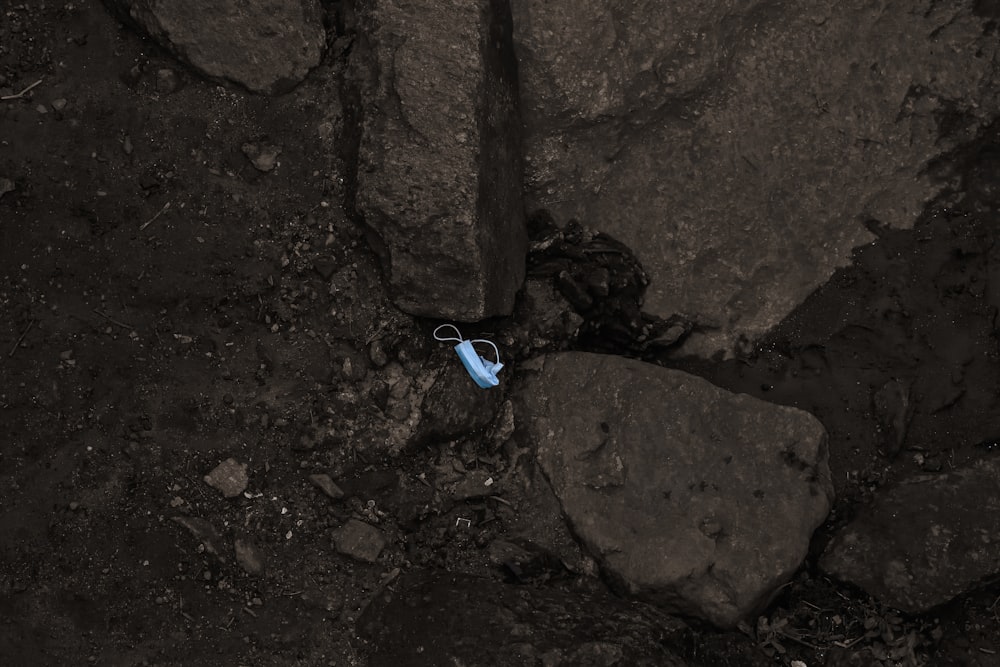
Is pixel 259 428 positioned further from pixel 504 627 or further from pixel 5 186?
pixel 5 186

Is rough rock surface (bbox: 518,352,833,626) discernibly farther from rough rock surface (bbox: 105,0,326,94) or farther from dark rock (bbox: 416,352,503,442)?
rough rock surface (bbox: 105,0,326,94)

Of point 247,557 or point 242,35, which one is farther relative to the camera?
point 242,35

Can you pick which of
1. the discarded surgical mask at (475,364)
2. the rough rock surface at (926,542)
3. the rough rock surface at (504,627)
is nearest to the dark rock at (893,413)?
the rough rock surface at (926,542)

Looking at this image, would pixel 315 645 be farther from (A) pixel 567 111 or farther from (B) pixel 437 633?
(A) pixel 567 111

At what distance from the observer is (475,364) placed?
3.06m

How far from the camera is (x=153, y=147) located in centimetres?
304

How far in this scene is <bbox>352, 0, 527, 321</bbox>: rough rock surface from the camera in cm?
295

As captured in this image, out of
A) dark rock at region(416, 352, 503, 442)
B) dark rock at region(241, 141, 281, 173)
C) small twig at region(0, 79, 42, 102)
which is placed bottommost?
dark rock at region(416, 352, 503, 442)

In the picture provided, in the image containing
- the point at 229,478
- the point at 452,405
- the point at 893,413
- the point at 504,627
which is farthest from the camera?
the point at 893,413

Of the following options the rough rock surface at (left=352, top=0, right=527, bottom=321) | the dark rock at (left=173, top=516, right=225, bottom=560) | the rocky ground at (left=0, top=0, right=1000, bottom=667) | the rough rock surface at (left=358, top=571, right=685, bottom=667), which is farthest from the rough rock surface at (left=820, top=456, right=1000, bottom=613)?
the dark rock at (left=173, top=516, right=225, bottom=560)

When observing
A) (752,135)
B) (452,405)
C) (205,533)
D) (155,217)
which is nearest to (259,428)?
(205,533)

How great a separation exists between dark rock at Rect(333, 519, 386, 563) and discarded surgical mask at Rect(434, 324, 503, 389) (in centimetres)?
58

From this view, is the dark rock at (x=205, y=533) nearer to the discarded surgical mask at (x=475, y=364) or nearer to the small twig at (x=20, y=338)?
the small twig at (x=20, y=338)

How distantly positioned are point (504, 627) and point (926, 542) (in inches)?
55.5
